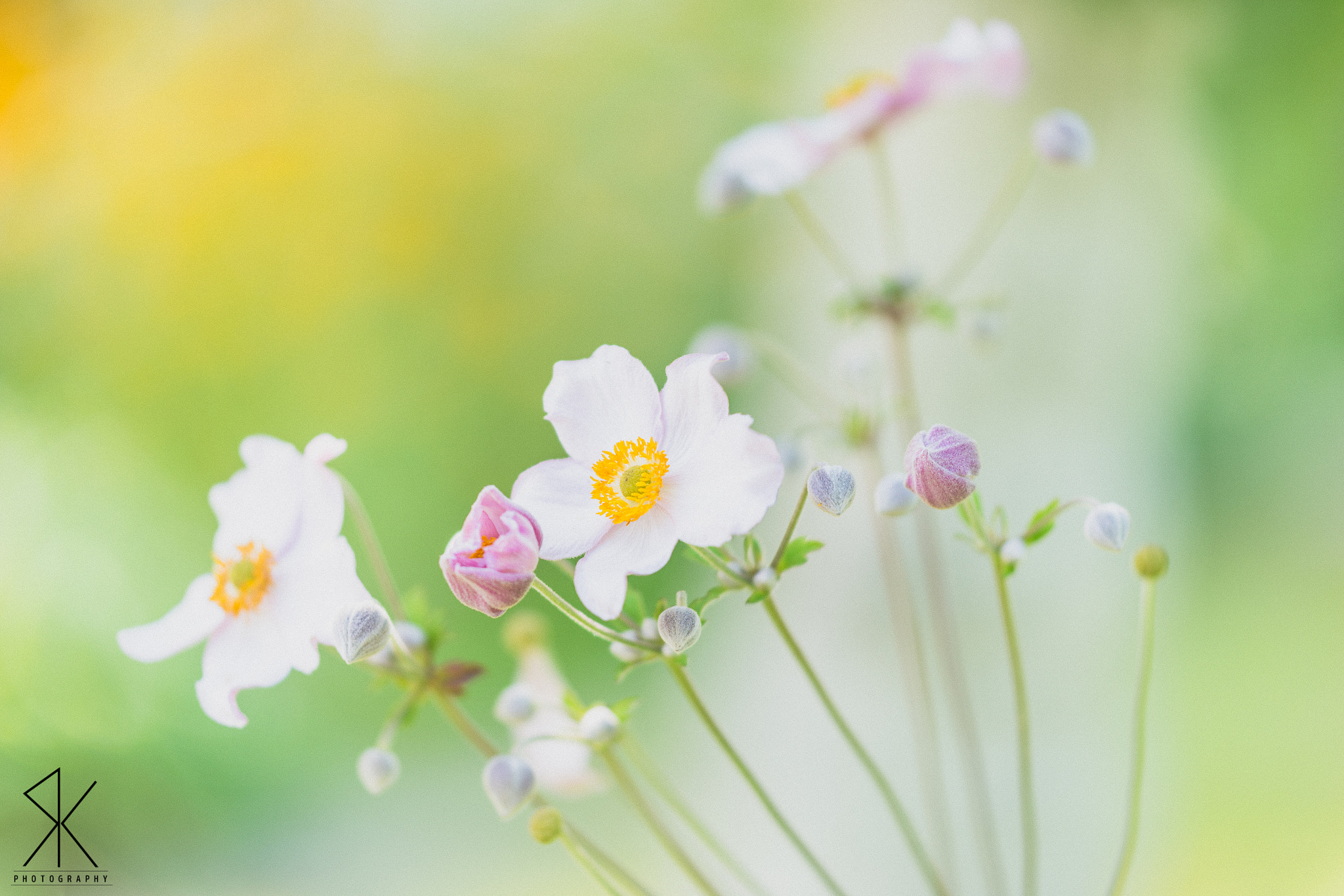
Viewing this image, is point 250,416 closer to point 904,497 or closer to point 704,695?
point 704,695

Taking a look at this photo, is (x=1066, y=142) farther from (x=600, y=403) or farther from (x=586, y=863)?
(x=586, y=863)

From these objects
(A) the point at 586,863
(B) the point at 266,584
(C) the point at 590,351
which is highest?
(C) the point at 590,351

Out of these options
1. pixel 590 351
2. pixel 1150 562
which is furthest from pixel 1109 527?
pixel 590 351

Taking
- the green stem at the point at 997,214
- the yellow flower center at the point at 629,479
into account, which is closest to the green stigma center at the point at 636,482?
the yellow flower center at the point at 629,479

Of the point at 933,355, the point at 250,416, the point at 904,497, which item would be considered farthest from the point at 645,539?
the point at 933,355

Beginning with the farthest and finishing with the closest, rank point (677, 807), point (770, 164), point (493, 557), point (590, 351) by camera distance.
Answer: point (590, 351), point (770, 164), point (677, 807), point (493, 557)

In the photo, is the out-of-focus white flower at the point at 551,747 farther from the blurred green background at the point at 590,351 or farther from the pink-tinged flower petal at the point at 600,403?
the blurred green background at the point at 590,351
